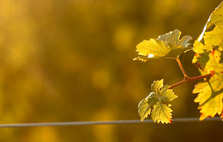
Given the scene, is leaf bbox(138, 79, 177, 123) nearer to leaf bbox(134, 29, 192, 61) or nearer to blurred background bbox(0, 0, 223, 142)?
leaf bbox(134, 29, 192, 61)

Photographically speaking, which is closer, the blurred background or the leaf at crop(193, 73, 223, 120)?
the leaf at crop(193, 73, 223, 120)

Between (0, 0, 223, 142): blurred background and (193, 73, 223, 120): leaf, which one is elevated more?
(0, 0, 223, 142): blurred background

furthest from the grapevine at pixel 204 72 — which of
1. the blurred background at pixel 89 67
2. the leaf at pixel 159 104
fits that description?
the blurred background at pixel 89 67

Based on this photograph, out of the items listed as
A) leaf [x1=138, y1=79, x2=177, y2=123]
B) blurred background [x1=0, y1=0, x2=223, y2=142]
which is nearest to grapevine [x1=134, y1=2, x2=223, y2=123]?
leaf [x1=138, y1=79, x2=177, y2=123]

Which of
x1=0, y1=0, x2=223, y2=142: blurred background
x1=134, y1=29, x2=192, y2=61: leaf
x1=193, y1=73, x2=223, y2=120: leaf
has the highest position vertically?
x1=0, y1=0, x2=223, y2=142: blurred background

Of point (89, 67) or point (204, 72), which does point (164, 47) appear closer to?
point (204, 72)

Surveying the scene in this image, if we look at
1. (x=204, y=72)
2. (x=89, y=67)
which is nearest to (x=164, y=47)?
(x=204, y=72)

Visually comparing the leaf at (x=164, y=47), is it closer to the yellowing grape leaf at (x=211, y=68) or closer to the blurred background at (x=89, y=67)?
the yellowing grape leaf at (x=211, y=68)
